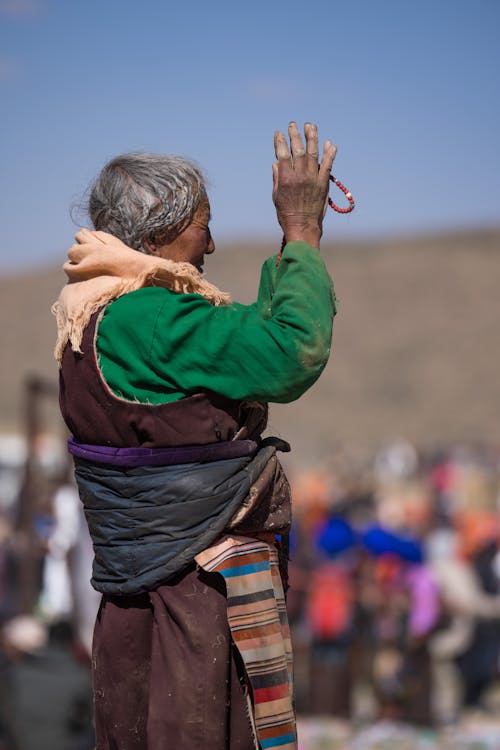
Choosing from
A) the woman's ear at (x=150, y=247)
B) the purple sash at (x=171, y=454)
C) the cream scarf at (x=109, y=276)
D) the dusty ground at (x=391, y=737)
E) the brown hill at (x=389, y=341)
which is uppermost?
the brown hill at (x=389, y=341)

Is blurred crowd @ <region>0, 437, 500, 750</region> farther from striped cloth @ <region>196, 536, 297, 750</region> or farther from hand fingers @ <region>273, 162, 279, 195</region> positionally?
hand fingers @ <region>273, 162, 279, 195</region>

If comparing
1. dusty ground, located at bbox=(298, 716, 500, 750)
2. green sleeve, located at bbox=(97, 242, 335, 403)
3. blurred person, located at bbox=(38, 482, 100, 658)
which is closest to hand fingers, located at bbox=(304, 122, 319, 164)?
green sleeve, located at bbox=(97, 242, 335, 403)

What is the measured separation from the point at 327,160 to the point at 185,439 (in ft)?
2.28

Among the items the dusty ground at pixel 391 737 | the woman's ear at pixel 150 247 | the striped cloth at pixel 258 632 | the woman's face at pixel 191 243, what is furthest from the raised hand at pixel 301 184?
the dusty ground at pixel 391 737

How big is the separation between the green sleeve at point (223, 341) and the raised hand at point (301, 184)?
0.06m

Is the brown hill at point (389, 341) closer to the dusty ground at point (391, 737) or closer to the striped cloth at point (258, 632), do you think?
the dusty ground at point (391, 737)

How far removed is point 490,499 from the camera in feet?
70.6

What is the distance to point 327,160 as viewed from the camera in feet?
7.63

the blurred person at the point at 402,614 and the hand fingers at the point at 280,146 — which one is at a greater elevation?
the hand fingers at the point at 280,146

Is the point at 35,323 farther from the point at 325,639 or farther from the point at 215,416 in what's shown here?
the point at 215,416

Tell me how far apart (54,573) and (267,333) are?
7.39 metres

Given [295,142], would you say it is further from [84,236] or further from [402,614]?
[402,614]

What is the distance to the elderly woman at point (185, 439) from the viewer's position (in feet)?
7.19

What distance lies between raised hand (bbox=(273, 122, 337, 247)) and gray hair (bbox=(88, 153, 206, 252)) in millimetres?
197
